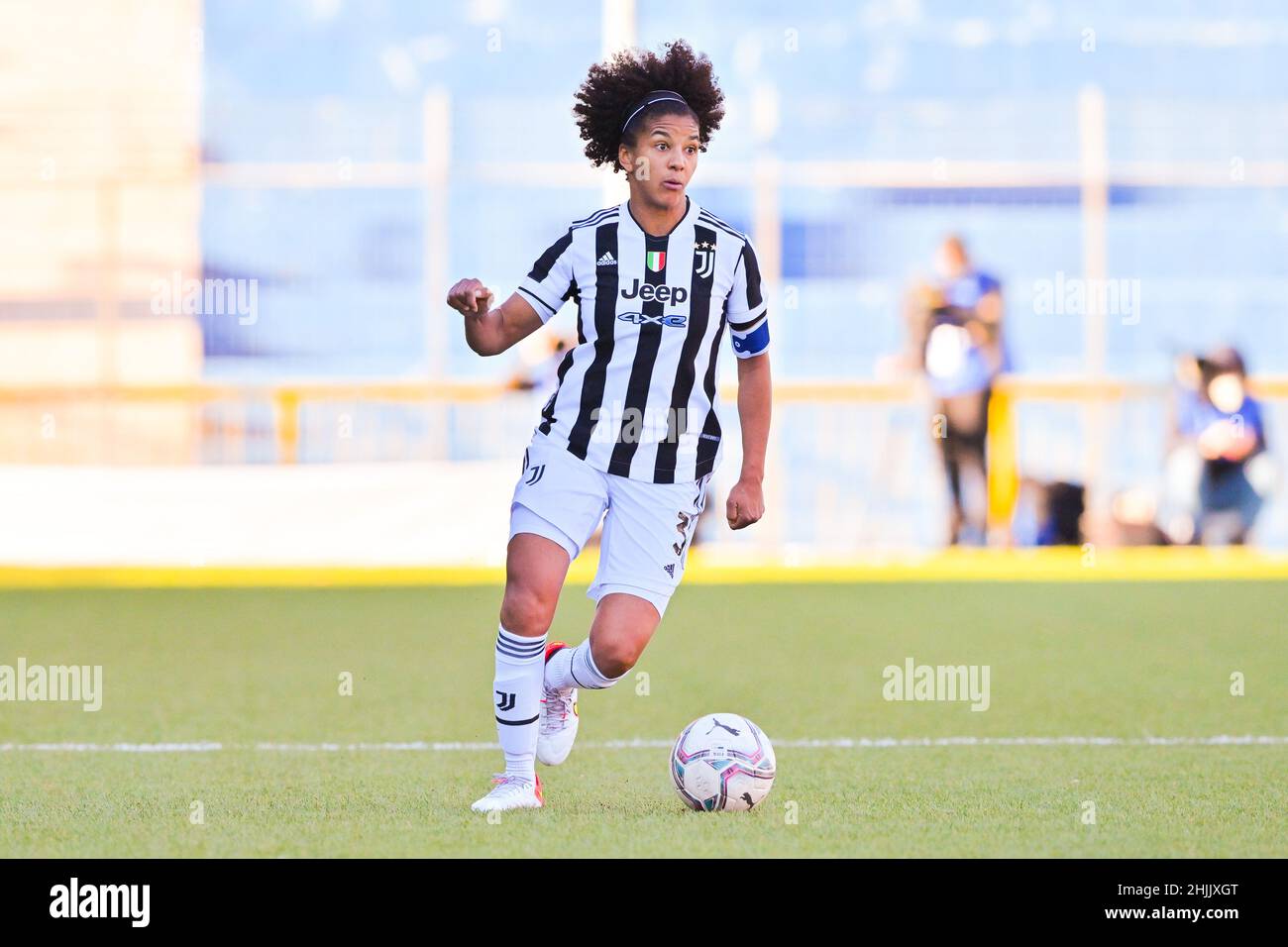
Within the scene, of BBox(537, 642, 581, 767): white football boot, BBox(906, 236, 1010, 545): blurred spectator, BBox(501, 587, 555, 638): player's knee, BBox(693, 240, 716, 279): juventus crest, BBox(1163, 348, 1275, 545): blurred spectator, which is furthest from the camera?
BBox(1163, 348, 1275, 545): blurred spectator

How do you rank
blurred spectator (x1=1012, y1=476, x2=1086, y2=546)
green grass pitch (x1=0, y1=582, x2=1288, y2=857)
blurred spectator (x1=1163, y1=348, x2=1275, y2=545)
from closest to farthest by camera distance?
1. green grass pitch (x1=0, y1=582, x2=1288, y2=857)
2. blurred spectator (x1=1163, y1=348, x2=1275, y2=545)
3. blurred spectator (x1=1012, y1=476, x2=1086, y2=546)

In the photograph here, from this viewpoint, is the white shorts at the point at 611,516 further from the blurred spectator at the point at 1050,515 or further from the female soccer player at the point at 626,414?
the blurred spectator at the point at 1050,515

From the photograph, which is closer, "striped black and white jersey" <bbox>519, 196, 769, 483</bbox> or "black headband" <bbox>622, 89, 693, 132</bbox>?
"striped black and white jersey" <bbox>519, 196, 769, 483</bbox>

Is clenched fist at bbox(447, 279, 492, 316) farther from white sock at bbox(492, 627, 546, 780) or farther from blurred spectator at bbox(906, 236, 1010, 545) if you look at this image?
blurred spectator at bbox(906, 236, 1010, 545)

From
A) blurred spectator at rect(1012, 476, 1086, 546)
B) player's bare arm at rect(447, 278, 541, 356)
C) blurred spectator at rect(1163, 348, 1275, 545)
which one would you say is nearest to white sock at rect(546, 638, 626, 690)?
player's bare arm at rect(447, 278, 541, 356)

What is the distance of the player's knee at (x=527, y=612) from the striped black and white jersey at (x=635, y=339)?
403 millimetres

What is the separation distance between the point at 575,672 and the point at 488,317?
1.04 m

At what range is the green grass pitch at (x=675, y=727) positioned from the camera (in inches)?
183

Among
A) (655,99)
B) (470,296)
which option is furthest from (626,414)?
(655,99)

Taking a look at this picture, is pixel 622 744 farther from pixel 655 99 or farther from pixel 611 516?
pixel 655 99

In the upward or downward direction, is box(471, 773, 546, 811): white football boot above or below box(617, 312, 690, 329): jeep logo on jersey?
below

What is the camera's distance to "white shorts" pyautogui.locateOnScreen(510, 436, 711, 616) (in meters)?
5.26

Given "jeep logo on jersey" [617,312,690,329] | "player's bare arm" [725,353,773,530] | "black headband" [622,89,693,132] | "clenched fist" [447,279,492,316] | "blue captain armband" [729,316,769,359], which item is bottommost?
"player's bare arm" [725,353,773,530]
